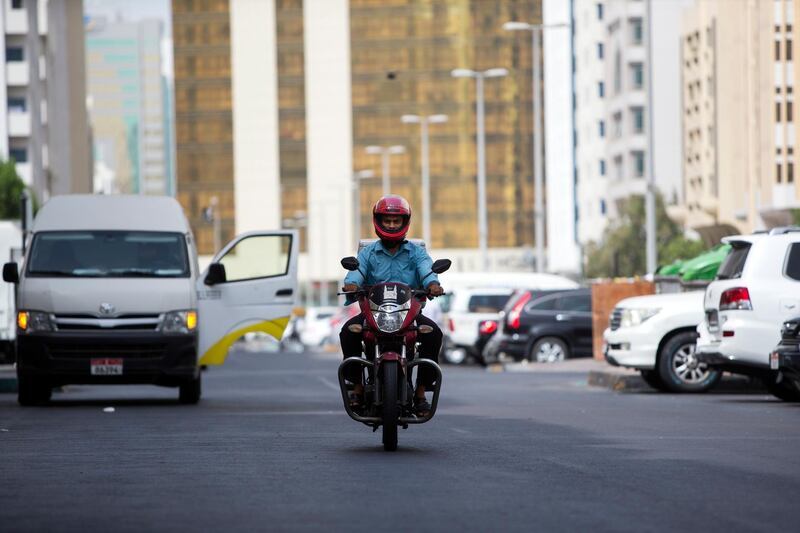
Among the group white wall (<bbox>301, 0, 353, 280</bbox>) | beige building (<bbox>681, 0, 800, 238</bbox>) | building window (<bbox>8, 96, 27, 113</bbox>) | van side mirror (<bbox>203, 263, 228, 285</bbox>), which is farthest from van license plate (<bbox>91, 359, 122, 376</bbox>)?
white wall (<bbox>301, 0, 353, 280</bbox>)

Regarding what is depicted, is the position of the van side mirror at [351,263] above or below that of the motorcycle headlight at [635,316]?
above

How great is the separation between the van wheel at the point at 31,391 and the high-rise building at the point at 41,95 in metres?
86.0

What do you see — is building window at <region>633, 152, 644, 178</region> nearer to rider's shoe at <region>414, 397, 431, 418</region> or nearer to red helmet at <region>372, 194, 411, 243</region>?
red helmet at <region>372, 194, 411, 243</region>

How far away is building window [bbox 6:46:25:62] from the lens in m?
111

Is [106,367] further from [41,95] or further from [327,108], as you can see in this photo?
[327,108]

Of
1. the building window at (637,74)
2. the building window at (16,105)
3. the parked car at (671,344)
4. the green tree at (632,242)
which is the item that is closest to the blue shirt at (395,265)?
the parked car at (671,344)

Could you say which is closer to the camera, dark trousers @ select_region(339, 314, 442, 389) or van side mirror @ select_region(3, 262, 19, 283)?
dark trousers @ select_region(339, 314, 442, 389)

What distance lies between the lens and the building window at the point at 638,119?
115 meters

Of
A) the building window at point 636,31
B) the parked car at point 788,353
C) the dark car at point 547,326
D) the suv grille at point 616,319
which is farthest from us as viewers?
the building window at point 636,31

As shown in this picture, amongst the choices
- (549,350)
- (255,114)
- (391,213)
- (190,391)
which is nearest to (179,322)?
(190,391)

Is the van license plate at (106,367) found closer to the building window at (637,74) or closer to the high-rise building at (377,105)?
the building window at (637,74)

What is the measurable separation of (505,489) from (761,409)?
10.0m

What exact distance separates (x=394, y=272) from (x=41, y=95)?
350 ft

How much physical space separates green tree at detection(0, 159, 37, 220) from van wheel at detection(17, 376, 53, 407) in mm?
68549
